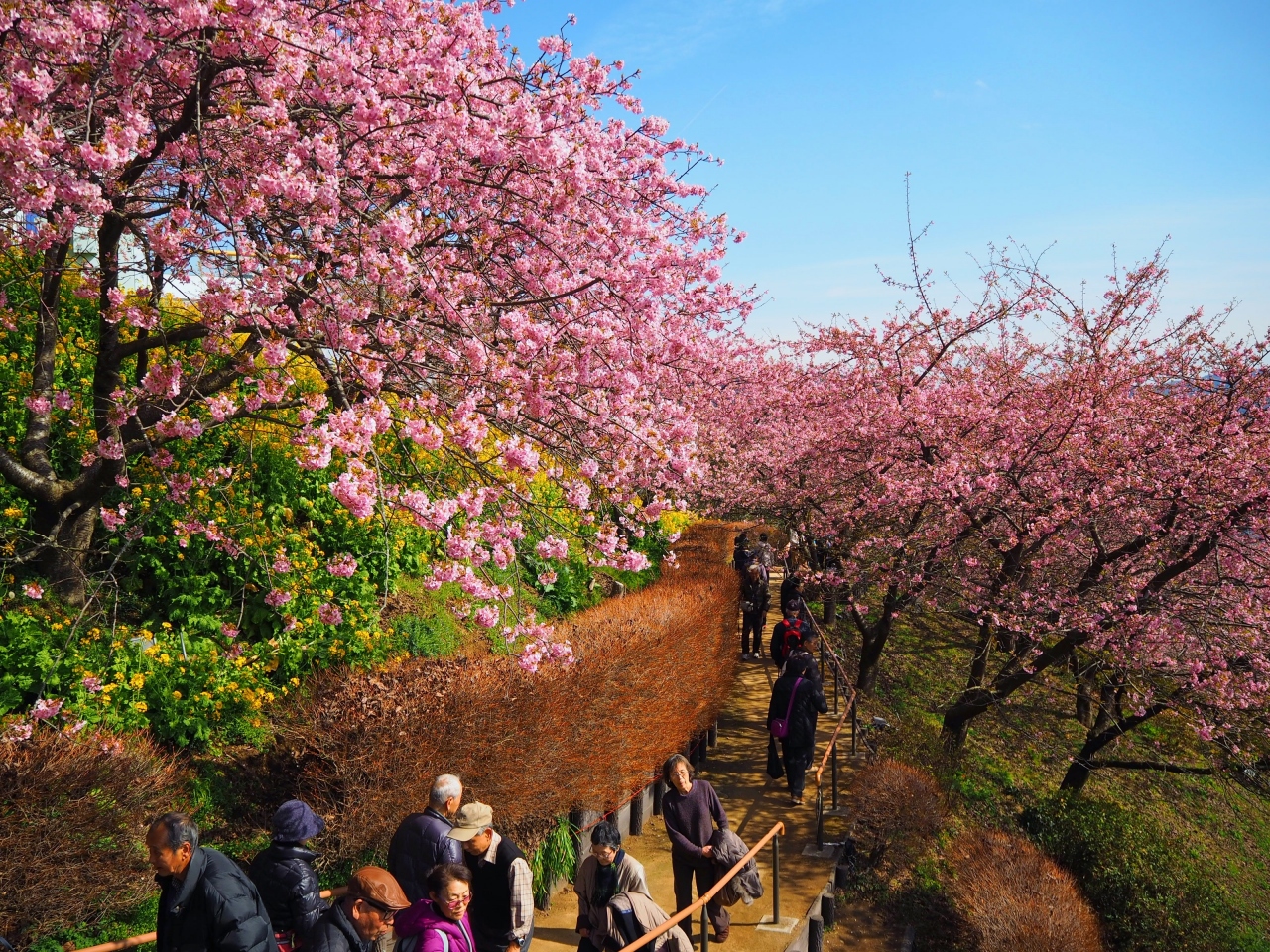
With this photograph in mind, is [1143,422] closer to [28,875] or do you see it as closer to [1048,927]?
[1048,927]

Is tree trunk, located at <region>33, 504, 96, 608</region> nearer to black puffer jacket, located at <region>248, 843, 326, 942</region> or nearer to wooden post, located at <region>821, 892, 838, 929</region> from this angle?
black puffer jacket, located at <region>248, 843, 326, 942</region>

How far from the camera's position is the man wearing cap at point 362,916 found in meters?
3.47

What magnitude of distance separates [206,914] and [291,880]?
561 mm

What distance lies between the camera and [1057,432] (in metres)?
11.5

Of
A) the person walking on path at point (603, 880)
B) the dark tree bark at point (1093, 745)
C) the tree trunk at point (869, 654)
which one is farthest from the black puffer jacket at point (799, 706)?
the dark tree bark at point (1093, 745)

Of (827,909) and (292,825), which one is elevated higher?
(292,825)

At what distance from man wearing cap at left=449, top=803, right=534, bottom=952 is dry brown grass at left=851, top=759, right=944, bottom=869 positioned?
17.6 feet

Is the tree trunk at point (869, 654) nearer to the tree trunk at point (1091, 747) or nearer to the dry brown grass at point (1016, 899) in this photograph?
the tree trunk at point (1091, 747)

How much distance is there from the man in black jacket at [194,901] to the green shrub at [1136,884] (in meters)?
9.42

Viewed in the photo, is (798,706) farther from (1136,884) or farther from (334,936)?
(334,936)

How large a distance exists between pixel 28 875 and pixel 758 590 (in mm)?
11651

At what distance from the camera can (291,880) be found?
13.6 ft

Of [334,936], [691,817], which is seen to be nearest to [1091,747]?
[691,817]

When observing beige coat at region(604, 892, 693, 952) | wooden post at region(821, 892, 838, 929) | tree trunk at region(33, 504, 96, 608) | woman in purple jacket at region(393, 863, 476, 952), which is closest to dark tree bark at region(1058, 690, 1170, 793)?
wooden post at region(821, 892, 838, 929)
